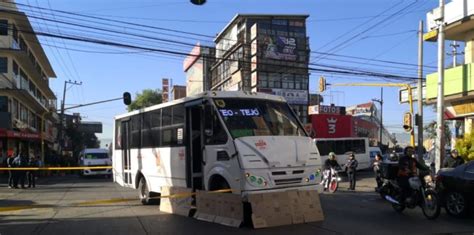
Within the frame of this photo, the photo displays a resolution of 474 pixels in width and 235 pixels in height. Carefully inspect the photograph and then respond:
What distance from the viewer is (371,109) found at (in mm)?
91875

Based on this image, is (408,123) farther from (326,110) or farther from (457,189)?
(326,110)

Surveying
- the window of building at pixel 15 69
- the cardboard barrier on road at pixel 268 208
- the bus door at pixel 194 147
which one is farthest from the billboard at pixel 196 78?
the cardboard barrier on road at pixel 268 208

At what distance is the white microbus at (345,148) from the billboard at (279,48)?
104 feet

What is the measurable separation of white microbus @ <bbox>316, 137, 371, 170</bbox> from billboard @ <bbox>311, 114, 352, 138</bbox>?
50cm

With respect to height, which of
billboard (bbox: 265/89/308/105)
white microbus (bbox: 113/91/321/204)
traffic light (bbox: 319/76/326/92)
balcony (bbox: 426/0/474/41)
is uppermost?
balcony (bbox: 426/0/474/41)

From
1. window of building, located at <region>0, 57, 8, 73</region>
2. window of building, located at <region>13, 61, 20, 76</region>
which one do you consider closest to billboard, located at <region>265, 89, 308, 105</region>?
window of building, located at <region>13, 61, 20, 76</region>

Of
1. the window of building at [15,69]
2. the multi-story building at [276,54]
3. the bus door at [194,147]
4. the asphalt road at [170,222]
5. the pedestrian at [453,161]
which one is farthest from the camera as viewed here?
the multi-story building at [276,54]

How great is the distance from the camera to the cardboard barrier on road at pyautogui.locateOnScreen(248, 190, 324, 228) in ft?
34.4

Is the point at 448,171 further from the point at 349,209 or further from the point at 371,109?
the point at 371,109

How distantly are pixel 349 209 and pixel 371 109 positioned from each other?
3180 inches

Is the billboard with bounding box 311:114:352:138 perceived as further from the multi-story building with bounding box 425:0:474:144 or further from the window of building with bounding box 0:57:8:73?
the window of building with bounding box 0:57:8:73

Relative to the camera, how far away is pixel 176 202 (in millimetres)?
12891

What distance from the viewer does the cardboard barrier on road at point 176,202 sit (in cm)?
1246

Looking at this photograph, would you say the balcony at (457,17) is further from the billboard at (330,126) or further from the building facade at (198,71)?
the building facade at (198,71)
